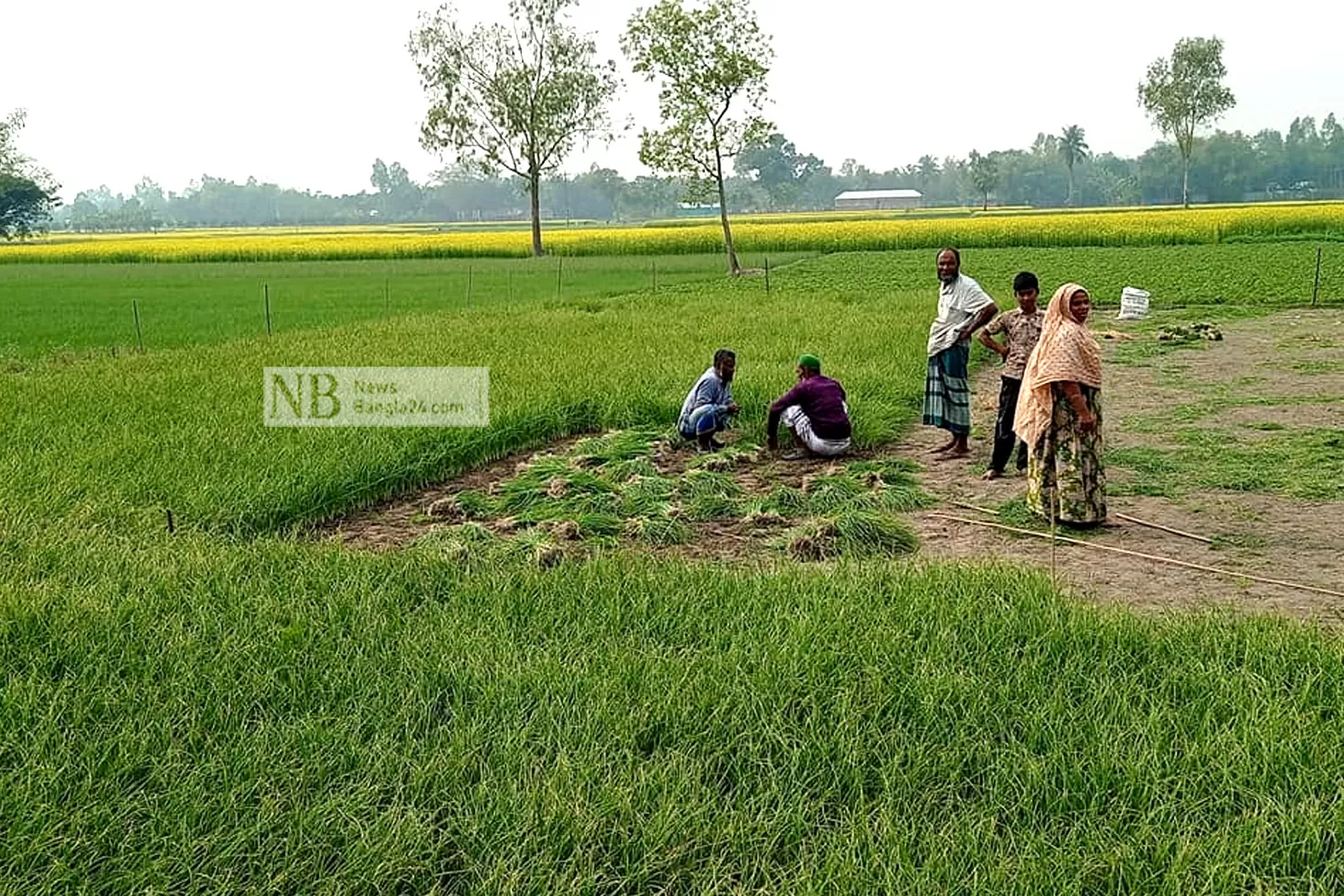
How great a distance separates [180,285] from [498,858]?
2790cm

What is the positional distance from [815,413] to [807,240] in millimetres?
32231

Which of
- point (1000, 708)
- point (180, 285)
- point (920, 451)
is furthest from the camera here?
point (180, 285)

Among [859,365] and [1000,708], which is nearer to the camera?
[1000,708]

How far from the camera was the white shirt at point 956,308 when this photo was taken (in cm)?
754

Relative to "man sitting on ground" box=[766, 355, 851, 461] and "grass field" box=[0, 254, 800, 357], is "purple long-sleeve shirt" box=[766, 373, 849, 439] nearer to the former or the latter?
"man sitting on ground" box=[766, 355, 851, 461]

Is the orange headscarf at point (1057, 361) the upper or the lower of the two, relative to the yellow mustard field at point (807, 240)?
lower

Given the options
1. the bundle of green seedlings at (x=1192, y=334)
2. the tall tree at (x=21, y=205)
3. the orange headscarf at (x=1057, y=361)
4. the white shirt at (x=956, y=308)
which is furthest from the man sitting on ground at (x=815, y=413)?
the tall tree at (x=21, y=205)

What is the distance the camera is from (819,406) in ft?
Answer: 24.7

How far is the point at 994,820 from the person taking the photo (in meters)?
2.87

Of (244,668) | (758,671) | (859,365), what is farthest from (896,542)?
(859,365)

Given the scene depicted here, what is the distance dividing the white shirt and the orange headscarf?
1.48 metres

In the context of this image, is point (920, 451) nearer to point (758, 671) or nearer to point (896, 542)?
point (896, 542)

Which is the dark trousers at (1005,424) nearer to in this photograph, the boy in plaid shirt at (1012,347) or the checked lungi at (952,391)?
the boy in plaid shirt at (1012,347)

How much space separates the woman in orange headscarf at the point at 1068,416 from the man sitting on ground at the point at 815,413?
1752 millimetres
